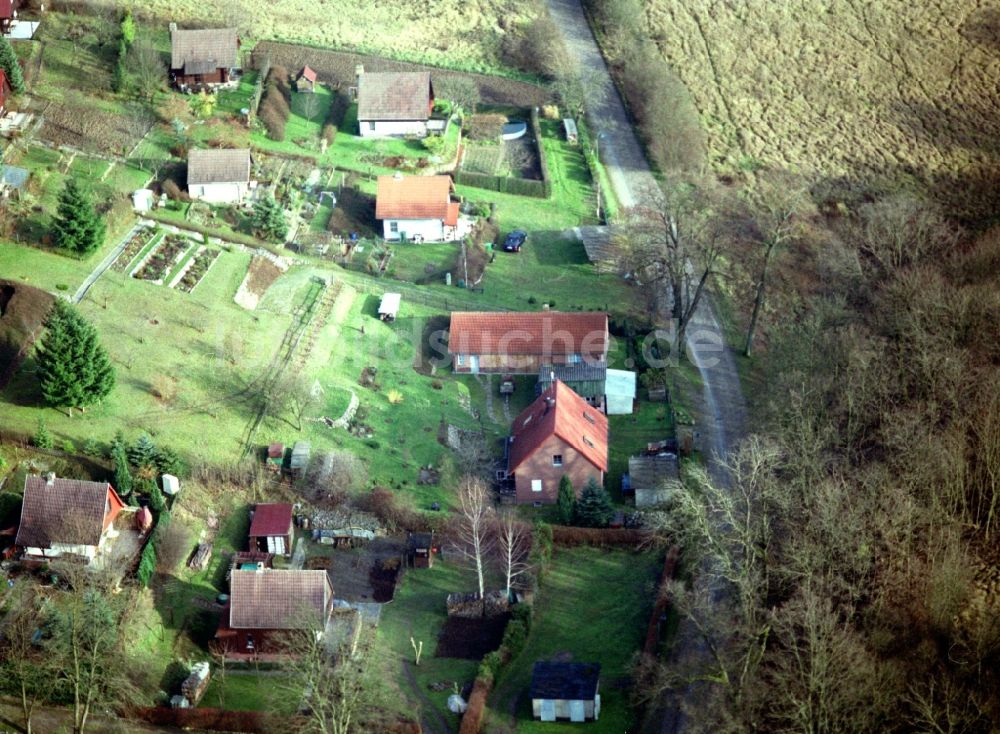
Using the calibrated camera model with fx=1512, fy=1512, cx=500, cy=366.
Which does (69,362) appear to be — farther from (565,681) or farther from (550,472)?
(565,681)

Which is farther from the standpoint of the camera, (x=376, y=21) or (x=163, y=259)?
(x=376, y=21)

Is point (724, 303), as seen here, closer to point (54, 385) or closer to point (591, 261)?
point (591, 261)

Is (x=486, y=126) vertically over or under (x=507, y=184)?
under

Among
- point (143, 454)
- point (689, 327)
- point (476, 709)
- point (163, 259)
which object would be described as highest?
point (143, 454)

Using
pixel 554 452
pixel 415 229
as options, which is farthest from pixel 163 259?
pixel 554 452

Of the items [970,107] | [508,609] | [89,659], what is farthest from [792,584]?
[970,107]

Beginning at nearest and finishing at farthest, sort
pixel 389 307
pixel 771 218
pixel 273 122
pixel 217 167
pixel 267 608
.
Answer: pixel 267 608, pixel 389 307, pixel 217 167, pixel 771 218, pixel 273 122

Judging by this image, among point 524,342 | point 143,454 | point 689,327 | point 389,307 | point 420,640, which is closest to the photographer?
point 420,640
